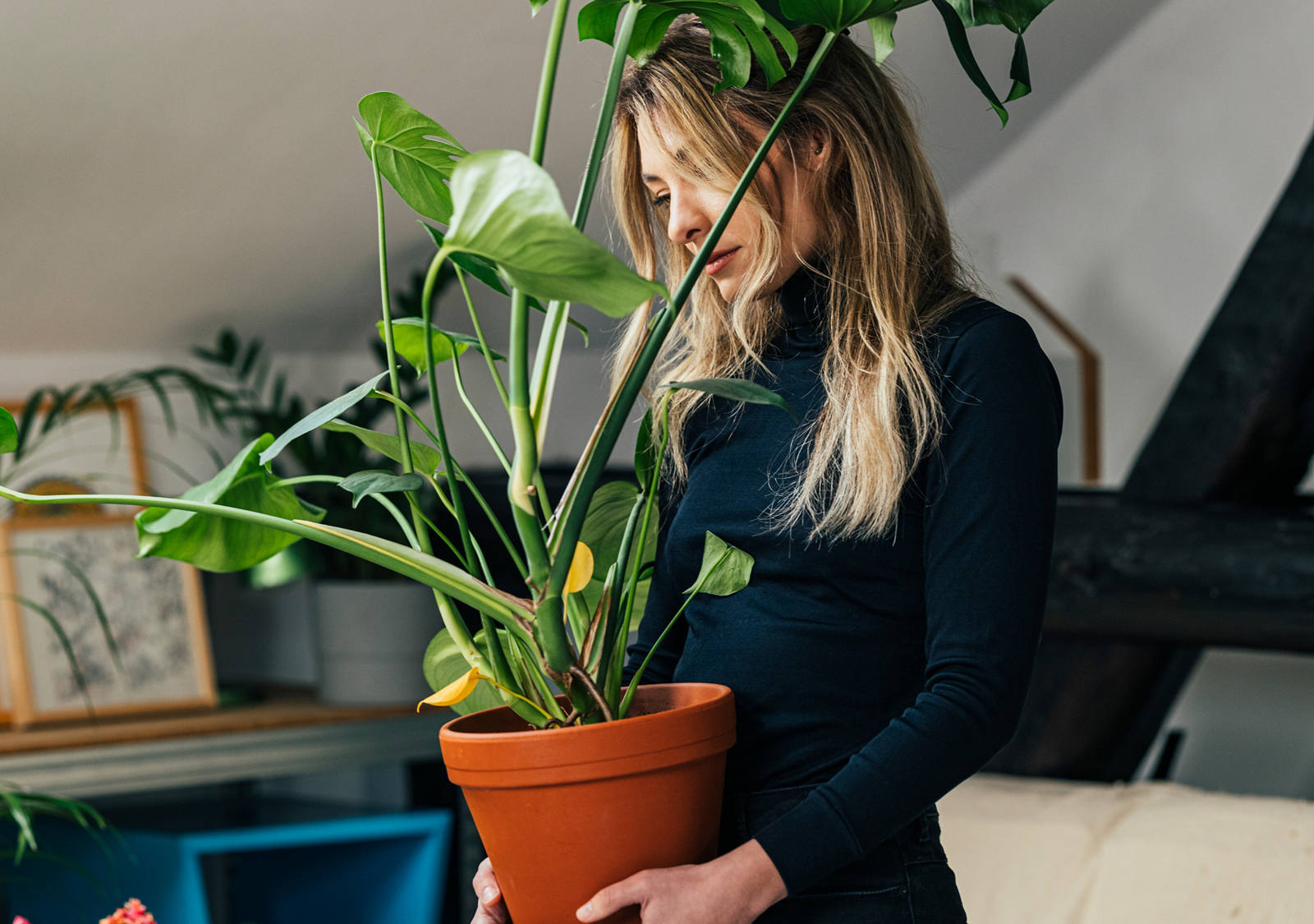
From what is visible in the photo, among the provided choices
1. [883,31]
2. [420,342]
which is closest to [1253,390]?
[883,31]

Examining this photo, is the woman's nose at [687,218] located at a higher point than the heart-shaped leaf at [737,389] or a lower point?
higher

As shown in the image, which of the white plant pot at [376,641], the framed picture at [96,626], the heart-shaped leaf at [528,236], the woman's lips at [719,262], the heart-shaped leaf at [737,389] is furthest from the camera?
the white plant pot at [376,641]

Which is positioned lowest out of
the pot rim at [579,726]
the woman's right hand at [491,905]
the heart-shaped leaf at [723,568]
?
the woman's right hand at [491,905]

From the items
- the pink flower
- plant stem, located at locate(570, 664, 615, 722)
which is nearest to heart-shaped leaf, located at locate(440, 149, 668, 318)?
plant stem, located at locate(570, 664, 615, 722)

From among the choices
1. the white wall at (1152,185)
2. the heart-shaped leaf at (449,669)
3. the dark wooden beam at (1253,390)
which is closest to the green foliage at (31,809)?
the heart-shaped leaf at (449,669)

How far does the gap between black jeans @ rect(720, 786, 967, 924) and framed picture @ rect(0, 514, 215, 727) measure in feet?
4.53

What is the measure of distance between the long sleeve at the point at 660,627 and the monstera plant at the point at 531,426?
91 mm

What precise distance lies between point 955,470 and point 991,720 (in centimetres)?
14

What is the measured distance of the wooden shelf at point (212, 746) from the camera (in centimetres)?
180

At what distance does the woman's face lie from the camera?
0.84m

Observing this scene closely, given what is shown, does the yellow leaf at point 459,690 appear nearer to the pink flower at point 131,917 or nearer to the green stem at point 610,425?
the green stem at point 610,425

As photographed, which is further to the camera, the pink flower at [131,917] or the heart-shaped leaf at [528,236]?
the pink flower at [131,917]

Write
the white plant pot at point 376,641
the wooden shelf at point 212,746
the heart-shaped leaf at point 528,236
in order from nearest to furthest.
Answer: the heart-shaped leaf at point 528,236, the wooden shelf at point 212,746, the white plant pot at point 376,641

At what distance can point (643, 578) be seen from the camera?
2.87 feet
